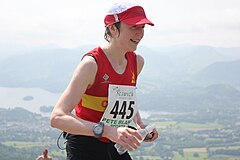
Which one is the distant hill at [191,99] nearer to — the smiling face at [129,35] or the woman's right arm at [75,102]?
the smiling face at [129,35]

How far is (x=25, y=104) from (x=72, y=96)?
110111mm

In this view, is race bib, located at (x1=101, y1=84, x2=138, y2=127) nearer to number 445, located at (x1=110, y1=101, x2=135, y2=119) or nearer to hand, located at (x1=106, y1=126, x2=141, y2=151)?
number 445, located at (x1=110, y1=101, x2=135, y2=119)

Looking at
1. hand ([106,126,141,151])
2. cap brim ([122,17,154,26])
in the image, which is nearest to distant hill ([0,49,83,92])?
cap brim ([122,17,154,26])

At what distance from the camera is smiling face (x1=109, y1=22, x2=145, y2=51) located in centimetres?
262

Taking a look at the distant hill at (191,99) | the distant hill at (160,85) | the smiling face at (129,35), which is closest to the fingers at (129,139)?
the smiling face at (129,35)

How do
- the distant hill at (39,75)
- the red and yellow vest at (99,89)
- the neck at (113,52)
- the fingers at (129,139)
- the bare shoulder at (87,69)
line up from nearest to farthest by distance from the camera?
the fingers at (129,139), the bare shoulder at (87,69), the red and yellow vest at (99,89), the neck at (113,52), the distant hill at (39,75)

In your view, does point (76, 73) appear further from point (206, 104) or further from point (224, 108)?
point (206, 104)

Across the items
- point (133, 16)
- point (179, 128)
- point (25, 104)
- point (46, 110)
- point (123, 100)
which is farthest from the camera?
point (25, 104)

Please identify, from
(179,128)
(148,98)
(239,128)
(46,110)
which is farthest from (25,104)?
(239,128)

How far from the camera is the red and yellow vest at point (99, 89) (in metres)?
2.65

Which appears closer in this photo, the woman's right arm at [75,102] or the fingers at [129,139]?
the fingers at [129,139]

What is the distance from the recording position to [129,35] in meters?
2.62

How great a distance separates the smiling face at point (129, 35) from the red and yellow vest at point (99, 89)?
0.15 metres

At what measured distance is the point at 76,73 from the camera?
2539mm
